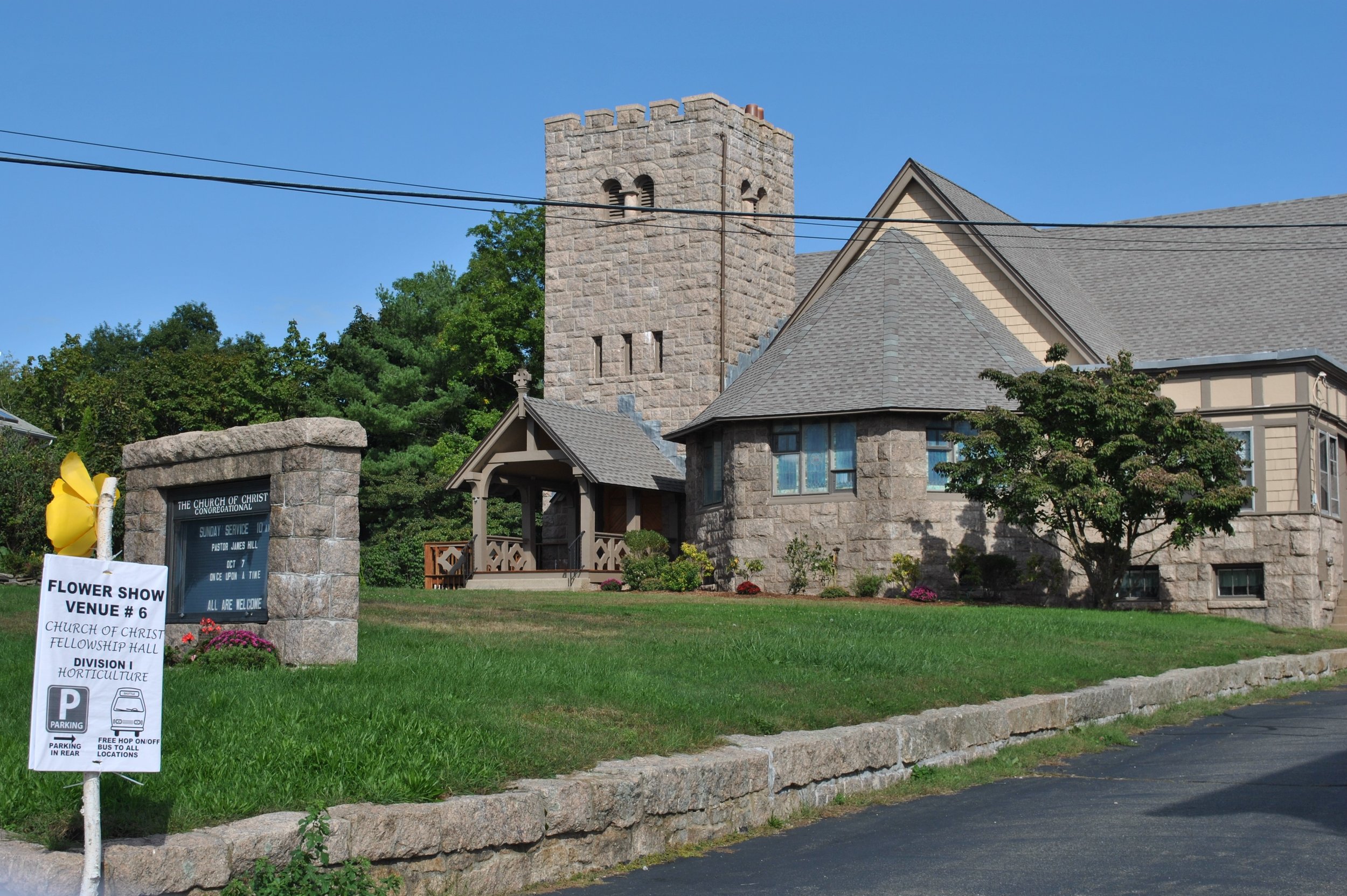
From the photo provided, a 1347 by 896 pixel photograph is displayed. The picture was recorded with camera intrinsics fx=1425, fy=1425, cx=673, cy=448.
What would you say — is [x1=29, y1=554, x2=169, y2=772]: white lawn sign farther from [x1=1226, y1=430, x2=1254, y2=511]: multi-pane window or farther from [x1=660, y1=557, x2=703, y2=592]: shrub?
[x1=1226, y1=430, x2=1254, y2=511]: multi-pane window

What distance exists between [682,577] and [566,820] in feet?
66.6

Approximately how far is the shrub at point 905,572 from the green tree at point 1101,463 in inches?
81.1

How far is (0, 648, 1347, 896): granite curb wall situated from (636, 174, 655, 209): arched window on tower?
2428 cm

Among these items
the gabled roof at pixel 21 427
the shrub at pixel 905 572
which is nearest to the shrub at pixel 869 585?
the shrub at pixel 905 572

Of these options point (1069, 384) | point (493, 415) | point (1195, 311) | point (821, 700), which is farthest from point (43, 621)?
point (493, 415)

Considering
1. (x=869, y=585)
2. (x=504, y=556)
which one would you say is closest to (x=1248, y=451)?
(x=869, y=585)

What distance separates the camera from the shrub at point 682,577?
27438 mm

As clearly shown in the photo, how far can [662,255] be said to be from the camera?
33.4 meters

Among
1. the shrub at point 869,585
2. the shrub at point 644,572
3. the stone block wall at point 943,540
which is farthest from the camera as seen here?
the shrub at point 644,572

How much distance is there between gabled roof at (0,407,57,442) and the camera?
42.6 m

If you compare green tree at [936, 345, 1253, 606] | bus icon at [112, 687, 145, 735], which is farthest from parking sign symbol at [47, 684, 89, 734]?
green tree at [936, 345, 1253, 606]

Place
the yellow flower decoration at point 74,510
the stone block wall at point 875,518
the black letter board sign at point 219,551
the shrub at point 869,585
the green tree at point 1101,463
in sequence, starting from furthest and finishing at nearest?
the stone block wall at point 875,518 < the shrub at point 869,585 < the green tree at point 1101,463 < the black letter board sign at point 219,551 < the yellow flower decoration at point 74,510

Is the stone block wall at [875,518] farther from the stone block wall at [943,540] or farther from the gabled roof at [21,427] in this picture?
the gabled roof at [21,427]

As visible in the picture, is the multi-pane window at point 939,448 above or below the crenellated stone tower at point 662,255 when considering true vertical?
below
